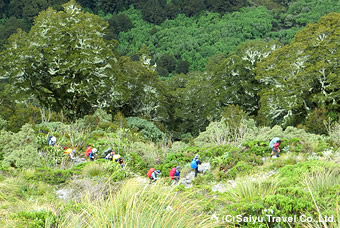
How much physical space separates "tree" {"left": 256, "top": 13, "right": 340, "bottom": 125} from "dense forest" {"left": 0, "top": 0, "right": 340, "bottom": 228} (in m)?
0.08

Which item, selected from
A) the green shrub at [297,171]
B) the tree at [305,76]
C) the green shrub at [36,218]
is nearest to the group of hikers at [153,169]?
the green shrub at [297,171]

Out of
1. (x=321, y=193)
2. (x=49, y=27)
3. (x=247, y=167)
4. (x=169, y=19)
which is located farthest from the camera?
(x=169, y=19)

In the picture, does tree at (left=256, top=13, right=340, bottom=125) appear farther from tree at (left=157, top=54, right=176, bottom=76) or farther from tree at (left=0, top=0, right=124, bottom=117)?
tree at (left=157, top=54, right=176, bottom=76)

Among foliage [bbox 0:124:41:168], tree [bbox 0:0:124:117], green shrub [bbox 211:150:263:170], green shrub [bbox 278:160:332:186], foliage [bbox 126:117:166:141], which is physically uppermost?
tree [bbox 0:0:124:117]

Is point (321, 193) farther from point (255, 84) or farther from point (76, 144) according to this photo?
point (255, 84)

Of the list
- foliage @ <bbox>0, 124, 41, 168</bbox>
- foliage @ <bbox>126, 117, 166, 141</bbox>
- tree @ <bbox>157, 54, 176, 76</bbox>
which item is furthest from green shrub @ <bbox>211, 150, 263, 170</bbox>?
tree @ <bbox>157, 54, 176, 76</bbox>

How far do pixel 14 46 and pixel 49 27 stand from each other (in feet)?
7.95

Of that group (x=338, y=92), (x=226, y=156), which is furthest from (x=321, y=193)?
(x=338, y=92)

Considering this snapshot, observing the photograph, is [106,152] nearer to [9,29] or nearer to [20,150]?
[20,150]

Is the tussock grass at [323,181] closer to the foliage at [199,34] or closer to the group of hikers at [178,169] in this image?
the group of hikers at [178,169]

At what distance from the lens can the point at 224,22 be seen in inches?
3270

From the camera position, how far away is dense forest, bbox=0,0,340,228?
4.65 meters

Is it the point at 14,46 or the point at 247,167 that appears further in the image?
the point at 14,46

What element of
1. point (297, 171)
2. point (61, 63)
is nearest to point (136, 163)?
point (297, 171)
